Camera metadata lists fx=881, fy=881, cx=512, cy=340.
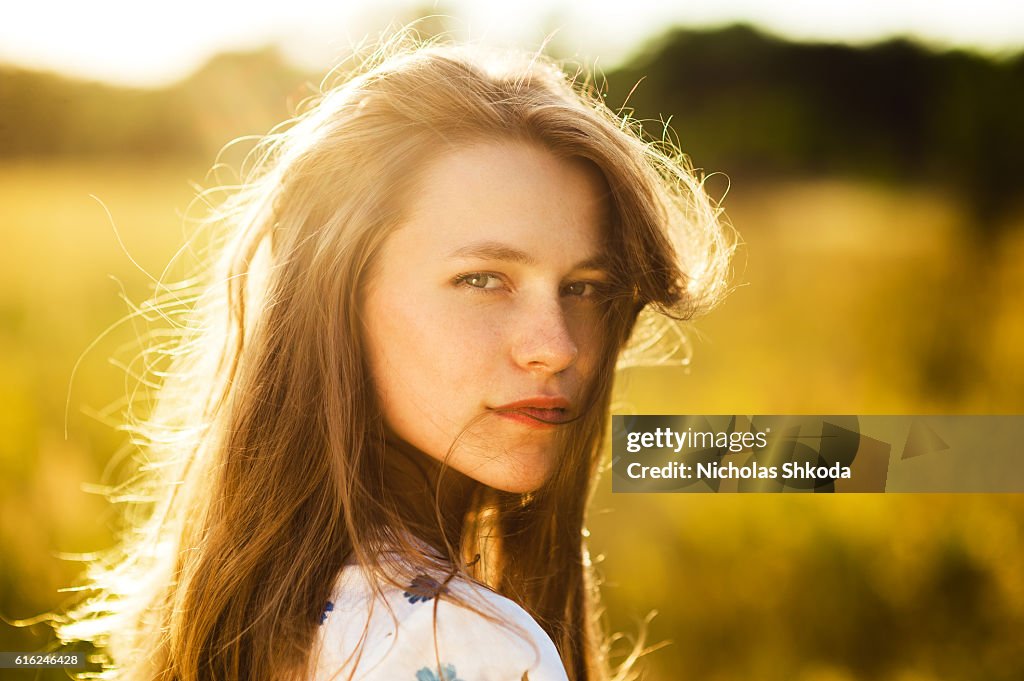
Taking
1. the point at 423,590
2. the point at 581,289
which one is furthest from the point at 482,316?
the point at 423,590

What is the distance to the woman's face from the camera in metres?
1.12

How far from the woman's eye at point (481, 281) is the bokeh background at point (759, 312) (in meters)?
0.68

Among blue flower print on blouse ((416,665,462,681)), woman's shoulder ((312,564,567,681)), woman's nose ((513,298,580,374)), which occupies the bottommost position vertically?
blue flower print on blouse ((416,665,462,681))

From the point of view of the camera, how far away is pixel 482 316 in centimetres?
112

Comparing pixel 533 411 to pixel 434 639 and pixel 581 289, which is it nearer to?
pixel 581 289

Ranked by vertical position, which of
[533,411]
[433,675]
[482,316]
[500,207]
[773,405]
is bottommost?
[433,675]

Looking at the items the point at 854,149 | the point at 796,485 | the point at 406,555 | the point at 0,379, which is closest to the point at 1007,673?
the point at 796,485

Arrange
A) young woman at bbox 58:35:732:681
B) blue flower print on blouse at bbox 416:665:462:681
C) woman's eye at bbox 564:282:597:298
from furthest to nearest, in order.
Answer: woman's eye at bbox 564:282:597:298 < young woman at bbox 58:35:732:681 < blue flower print on blouse at bbox 416:665:462:681

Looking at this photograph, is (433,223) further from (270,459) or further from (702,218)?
(702,218)

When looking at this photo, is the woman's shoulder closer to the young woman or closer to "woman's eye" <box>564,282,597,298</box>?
the young woman

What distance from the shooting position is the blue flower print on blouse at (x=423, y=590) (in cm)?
91

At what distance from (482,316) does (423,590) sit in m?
0.36

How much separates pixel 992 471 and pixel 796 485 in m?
0.52

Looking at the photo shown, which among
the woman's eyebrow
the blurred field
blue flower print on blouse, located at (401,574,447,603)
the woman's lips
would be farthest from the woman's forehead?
the blurred field
